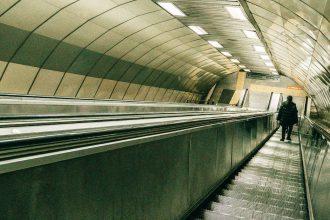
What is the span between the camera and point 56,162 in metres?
1.71

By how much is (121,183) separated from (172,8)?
11.5 metres

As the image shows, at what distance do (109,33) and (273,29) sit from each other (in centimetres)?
644

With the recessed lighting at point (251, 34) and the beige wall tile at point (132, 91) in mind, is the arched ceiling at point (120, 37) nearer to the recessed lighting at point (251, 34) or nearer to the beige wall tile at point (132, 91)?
the recessed lighting at point (251, 34)

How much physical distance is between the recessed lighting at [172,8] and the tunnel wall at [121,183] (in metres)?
8.59

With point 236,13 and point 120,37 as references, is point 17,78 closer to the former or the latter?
point 120,37

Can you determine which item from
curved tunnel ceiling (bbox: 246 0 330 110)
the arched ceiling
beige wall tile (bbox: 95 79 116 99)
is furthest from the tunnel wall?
beige wall tile (bbox: 95 79 116 99)

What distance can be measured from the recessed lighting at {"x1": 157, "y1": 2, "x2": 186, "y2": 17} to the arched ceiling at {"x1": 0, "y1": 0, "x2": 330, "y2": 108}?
0.23m

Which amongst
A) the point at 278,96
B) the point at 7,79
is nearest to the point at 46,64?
the point at 7,79

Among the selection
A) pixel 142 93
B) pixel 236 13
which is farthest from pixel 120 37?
pixel 142 93

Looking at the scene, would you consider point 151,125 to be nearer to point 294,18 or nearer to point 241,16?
point 294,18

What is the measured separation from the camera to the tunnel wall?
1543mm

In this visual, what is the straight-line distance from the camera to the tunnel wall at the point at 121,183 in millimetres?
1543

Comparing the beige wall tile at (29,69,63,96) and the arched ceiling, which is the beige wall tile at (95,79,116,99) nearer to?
the arched ceiling

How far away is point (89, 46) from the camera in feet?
51.2
